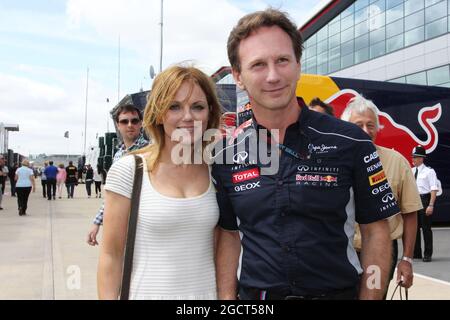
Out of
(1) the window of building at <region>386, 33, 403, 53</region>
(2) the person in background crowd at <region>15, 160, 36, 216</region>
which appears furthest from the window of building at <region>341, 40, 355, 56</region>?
(2) the person in background crowd at <region>15, 160, 36, 216</region>

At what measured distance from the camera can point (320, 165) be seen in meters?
1.83

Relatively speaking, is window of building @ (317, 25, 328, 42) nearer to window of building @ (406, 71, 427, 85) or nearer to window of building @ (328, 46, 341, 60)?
window of building @ (328, 46, 341, 60)

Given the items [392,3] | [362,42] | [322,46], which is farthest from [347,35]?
[392,3]

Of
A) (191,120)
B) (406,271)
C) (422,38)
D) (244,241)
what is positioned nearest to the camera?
(244,241)

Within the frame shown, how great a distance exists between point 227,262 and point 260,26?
3.20 feet

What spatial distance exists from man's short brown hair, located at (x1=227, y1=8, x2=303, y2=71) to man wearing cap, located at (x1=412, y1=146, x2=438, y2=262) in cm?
678

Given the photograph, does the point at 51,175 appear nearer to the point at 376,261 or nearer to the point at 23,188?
the point at 23,188

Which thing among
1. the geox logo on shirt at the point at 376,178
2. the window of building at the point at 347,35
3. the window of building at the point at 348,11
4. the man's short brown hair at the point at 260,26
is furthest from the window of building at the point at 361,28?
the geox logo on shirt at the point at 376,178

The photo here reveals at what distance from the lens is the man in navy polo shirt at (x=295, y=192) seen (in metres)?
→ 1.80

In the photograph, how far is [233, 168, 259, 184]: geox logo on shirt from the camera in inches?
74.7

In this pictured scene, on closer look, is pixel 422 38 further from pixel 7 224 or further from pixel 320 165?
pixel 320 165

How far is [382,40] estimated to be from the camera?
1110 inches
